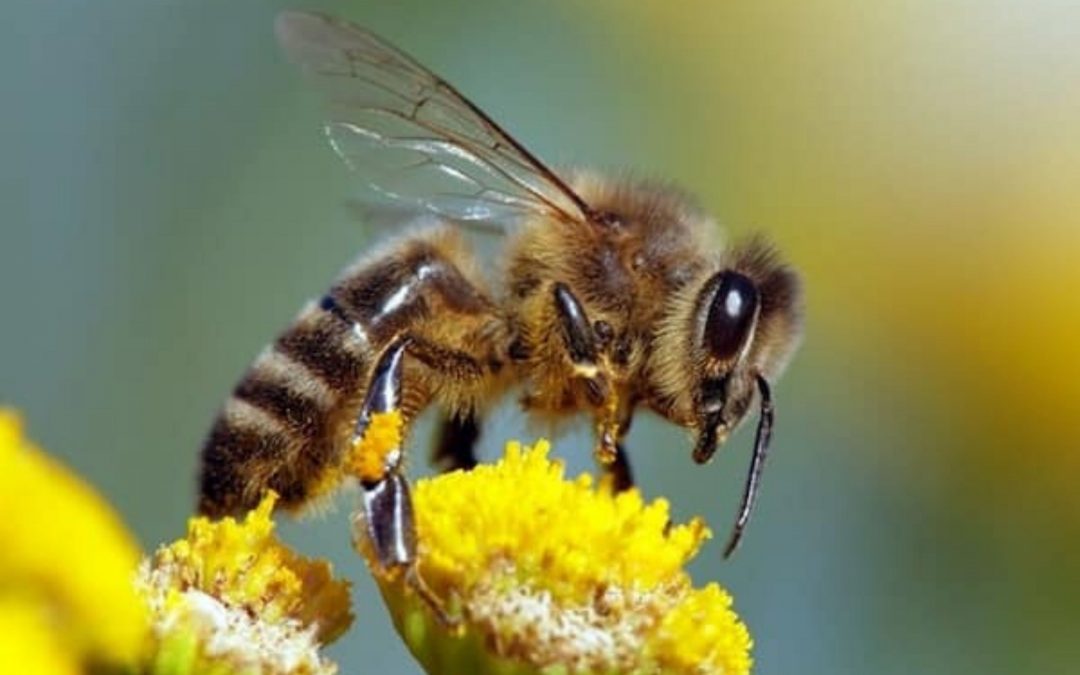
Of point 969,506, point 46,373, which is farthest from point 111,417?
point 969,506

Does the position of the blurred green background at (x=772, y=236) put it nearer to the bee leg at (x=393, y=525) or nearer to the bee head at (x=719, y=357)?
the bee head at (x=719, y=357)

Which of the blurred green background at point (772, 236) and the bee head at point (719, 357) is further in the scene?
the blurred green background at point (772, 236)

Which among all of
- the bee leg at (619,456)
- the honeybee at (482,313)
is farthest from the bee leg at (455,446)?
the bee leg at (619,456)

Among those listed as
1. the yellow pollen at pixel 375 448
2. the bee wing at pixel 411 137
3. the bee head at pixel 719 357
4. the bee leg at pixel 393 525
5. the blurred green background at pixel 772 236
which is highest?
the blurred green background at pixel 772 236

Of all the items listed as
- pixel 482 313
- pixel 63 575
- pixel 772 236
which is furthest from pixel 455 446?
pixel 772 236

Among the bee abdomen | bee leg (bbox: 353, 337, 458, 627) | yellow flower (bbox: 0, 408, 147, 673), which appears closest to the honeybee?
the bee abdomen

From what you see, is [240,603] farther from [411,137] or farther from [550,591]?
[411,137]

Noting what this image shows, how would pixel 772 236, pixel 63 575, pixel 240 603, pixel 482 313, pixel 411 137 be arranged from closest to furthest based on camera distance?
pixel 63 575, pixel 240 603, pixel 482 313, pixel 411 137, pixel 772 236
